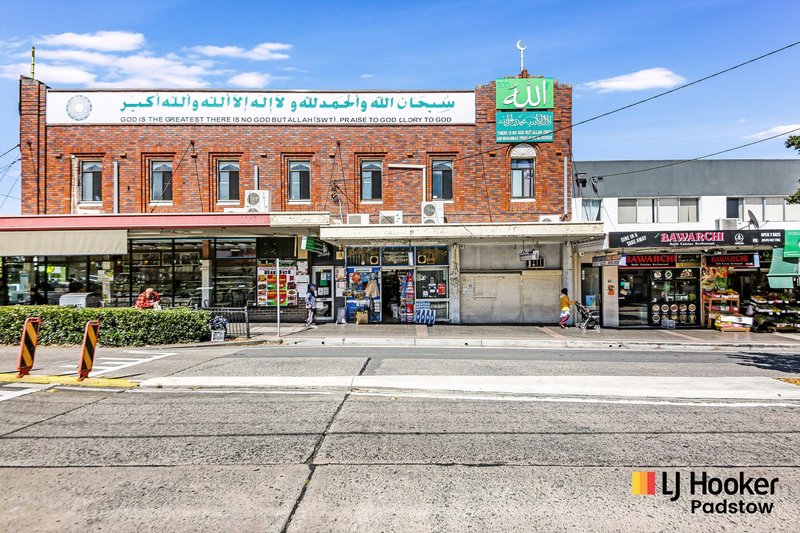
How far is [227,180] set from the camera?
22.0 meters

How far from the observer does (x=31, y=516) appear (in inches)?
180

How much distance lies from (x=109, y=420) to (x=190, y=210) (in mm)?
15747

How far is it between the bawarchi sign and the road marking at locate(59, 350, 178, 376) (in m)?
11.3

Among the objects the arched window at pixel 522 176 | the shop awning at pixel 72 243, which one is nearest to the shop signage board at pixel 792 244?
the arched window at pixel 522 176

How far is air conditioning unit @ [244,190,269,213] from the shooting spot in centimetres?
2092

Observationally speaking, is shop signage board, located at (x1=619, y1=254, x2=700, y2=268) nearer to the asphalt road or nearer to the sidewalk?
the sidewalk

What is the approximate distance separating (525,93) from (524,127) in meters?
1.33

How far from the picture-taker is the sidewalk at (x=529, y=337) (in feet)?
55.3

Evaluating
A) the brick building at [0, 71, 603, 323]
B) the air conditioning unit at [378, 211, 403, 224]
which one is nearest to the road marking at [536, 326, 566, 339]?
the brick building at [0, 71, 603, 323]

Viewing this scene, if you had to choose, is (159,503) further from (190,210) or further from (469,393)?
(190,210)

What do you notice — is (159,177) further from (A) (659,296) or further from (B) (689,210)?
(B) (689,210)

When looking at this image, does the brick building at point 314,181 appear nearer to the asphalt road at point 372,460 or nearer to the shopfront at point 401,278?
the shopfront at point 401,278

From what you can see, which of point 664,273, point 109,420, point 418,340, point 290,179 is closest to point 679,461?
point 109,420

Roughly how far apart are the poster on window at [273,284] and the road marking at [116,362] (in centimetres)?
777
